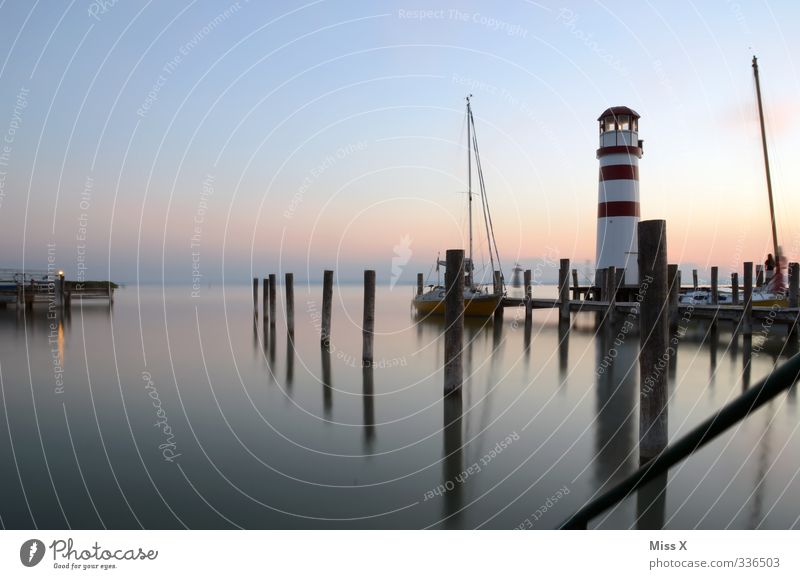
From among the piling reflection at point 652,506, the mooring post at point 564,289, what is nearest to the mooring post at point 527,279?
the mooring post at point 564,289

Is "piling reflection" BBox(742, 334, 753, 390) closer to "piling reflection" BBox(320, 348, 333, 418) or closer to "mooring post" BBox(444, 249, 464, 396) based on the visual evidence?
"mooring post" BBox(444, 249, 464, 396)

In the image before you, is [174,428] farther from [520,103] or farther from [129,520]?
[520,103]

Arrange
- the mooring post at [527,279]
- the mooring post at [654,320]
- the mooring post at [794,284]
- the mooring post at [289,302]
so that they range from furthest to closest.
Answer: the mooring post at [527,279] < the mooring post at [289,302] < the mooring post at [794,284] < the mooring post at [654,320]

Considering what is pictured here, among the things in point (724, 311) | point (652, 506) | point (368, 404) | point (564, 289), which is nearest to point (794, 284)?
point (724, 311)

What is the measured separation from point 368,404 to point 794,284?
1281 centimetres

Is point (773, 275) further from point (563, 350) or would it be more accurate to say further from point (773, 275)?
point (563, 350)

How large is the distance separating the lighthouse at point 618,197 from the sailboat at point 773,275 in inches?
172

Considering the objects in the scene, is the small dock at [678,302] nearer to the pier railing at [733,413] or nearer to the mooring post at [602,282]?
the mooring post at [602,282]

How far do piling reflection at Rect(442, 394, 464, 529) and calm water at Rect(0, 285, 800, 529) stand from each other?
0.08 feet

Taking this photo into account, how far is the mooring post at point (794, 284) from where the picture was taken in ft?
45.8
